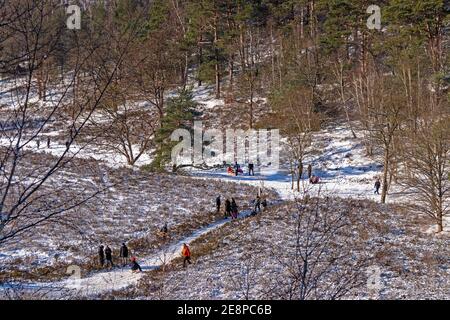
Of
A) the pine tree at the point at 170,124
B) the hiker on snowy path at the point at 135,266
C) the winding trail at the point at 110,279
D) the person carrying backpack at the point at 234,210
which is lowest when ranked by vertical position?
the winding trail at the point at 110,279

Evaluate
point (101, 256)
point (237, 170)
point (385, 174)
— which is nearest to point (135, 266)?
point (101, 256)

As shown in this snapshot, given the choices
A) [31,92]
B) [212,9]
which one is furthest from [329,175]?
[31,92]

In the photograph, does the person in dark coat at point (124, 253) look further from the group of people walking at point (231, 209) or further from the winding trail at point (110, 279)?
the group of people walking at point (231, 209)

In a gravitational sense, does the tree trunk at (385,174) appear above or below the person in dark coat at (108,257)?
above

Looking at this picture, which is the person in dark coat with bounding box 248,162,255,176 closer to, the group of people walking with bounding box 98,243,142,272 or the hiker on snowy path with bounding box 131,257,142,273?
the group of people walking with bounding box 98,243,142,272

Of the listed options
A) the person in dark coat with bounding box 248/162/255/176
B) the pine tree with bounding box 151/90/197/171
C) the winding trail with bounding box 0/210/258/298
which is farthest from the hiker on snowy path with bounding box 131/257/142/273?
the person in dark coat with bounding box 248/162/255/176

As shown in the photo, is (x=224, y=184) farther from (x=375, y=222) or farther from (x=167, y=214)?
(x=375, y=222)

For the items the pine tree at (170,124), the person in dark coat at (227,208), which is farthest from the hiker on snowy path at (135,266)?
the pine tree at (170,124)

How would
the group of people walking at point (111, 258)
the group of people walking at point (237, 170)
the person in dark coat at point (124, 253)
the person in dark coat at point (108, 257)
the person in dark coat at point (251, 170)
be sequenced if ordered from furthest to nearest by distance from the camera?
the group of people walking at point (237, 170) → the person in dark coat at point (251, 170) → the person in dark coat at point (124, 253) → the person in dark coat at point (108, 257) → the group of people walking at point (111, 258)

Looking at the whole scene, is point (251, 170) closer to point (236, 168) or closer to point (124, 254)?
point (236, 168)

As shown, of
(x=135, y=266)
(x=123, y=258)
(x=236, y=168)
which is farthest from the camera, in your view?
(x=236, y=168)

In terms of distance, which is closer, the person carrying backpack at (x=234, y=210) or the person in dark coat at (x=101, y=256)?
the person in dark coat at (x=101, y=256)

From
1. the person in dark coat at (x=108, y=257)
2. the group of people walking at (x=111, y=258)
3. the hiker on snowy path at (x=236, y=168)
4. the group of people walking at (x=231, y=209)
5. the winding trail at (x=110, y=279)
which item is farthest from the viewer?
the hiker on snowy path at (x=236, y=168)

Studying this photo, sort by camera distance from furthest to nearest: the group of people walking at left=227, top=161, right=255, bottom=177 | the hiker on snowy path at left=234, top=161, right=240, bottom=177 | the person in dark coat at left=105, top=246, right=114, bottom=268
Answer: the hiker on snowy path at left=234, top=161, right=240, bottom=177 < the group of people walking at left=227, top=161, right=255, bottom=177 < the person in dark coat at left=105, top=246, right=114, bottom=268
